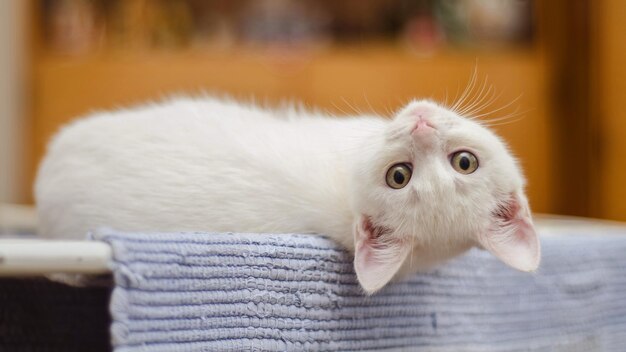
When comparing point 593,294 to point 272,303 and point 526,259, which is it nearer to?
point 526,259

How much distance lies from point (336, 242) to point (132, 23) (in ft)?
7.13

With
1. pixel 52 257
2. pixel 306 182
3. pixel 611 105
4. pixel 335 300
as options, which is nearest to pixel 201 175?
pixel 306 182

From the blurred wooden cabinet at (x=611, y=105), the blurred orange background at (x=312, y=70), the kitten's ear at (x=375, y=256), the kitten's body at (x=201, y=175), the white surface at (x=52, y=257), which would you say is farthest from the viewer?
the blurred orange background at (x=312, y=70)

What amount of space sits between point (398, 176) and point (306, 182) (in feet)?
0.44

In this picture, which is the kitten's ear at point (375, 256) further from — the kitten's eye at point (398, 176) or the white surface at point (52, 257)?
the white surface at point (52, 257)

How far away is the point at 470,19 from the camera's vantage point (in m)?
2.88

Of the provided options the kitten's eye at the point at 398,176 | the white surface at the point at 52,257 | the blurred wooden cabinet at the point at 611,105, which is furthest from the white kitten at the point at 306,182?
the blurred wooden cabinet at the point at 611,105

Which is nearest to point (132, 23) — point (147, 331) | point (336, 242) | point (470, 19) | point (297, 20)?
point (297, 20)

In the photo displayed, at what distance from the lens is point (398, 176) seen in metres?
0.89

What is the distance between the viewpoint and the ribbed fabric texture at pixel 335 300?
0.68m

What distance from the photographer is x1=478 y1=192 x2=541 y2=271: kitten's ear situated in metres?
0.86

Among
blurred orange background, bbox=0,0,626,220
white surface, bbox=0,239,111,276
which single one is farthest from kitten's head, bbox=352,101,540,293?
blurred orange background, bbox=0,0,626,220

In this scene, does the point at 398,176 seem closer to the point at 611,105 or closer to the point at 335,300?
the point at 335,300

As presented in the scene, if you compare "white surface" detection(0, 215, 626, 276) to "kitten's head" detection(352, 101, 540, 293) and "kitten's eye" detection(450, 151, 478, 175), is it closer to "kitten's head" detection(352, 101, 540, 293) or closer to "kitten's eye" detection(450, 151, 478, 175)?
"kitten's head" detection(352, 101, 540, 293)
